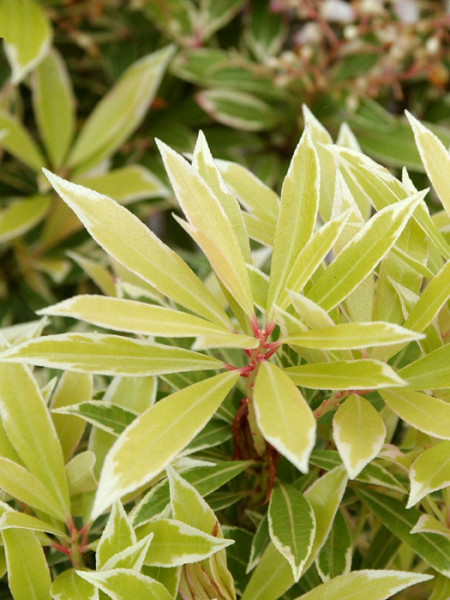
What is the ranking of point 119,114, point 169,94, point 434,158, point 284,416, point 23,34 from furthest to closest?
1. point 169,94
2. point 119,114
3. point 23,34
4. point 434,158
5. point 284,416

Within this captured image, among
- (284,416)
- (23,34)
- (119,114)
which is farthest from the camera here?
(119,114)

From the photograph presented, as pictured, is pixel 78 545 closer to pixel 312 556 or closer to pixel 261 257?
pixel 312 556

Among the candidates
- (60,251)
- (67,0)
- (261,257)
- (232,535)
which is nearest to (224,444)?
(232,535)

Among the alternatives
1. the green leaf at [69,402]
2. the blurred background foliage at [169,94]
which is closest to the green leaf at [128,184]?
the blurred background foliage at [169,94]

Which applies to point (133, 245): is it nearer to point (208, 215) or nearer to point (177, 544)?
point (208, 215)

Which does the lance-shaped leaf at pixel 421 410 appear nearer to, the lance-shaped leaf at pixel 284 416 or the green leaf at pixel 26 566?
the lance-shaped leaf at pixel 284 416

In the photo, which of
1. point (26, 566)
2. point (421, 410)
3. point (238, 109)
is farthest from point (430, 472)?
point (238, 109)
